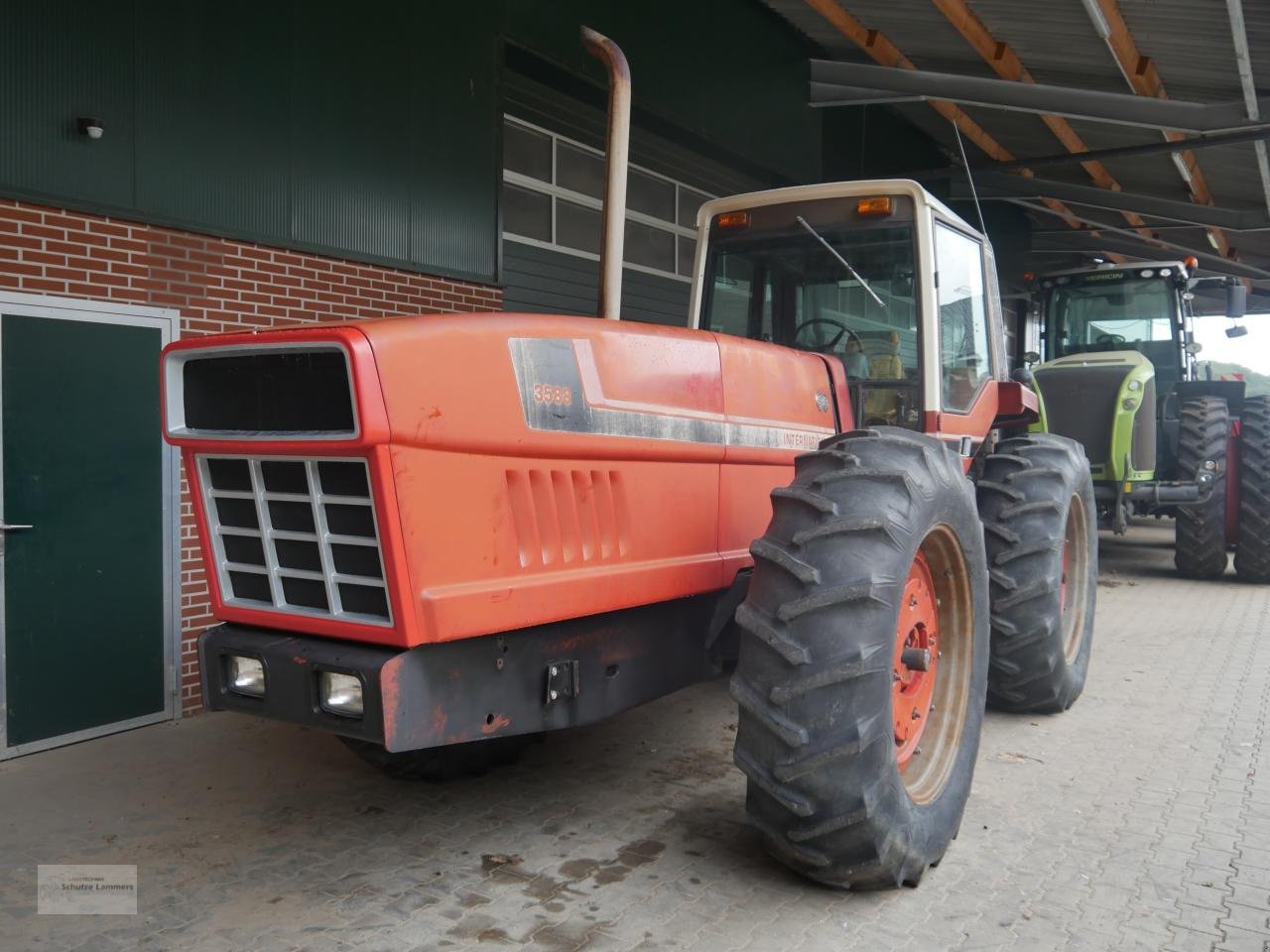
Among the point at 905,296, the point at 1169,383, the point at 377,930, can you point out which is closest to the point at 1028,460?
the point at 905,296

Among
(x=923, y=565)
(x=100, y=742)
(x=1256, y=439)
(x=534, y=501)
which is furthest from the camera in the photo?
(x=1256, y=439)

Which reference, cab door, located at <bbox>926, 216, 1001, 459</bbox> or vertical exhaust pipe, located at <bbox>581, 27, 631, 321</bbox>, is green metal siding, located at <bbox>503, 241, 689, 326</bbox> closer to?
cab door, located at <bbox>926, 216, 1001, 459</bbox>

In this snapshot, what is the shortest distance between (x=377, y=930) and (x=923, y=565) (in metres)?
2.25

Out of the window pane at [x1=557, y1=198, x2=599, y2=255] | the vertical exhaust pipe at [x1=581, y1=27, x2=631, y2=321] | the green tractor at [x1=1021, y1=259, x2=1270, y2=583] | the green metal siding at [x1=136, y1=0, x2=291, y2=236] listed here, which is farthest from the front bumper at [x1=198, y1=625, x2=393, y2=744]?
the green tractor at [x1=1021, y1=259, x2=1270, y2=583]

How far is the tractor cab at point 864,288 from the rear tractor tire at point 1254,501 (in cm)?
589

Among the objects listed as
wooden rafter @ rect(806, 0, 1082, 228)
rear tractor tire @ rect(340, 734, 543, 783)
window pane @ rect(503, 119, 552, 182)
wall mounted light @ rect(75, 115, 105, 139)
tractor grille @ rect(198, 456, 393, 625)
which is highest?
wooden rafter @ rect(806, 0, 1082, 228)

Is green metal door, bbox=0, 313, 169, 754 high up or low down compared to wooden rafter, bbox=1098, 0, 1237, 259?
down

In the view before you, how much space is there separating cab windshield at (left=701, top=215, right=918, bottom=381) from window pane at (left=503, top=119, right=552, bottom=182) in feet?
11.5

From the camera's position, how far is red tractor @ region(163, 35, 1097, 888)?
2795mm

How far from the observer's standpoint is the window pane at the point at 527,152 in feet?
26.3

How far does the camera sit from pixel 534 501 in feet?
10.0

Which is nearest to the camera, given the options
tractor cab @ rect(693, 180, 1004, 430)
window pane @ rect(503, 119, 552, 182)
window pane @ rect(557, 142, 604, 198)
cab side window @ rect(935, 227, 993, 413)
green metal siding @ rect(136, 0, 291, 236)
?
tractor cab @ rect(693, 180, 1004, 430)

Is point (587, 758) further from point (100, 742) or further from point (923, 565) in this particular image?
point (100, 742)

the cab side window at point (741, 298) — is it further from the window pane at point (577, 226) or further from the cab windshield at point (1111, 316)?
the cab windshield at point (1111, 316)
